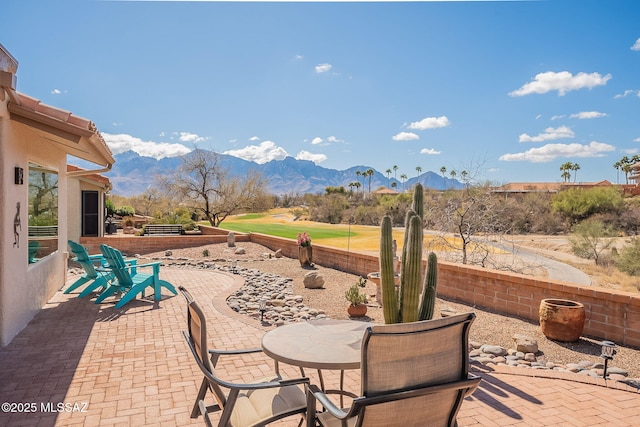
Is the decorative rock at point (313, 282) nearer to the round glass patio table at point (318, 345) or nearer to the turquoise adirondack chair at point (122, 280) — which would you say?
the turquoise adirondack chair at point (122, 280)

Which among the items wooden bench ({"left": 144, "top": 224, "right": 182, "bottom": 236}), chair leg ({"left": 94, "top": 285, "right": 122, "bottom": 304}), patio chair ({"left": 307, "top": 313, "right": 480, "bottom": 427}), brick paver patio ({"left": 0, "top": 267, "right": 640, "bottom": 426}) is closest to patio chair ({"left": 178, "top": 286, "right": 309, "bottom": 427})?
patio chair ({"left": 307, "top": 313, "right": 480, "bottom": 427})

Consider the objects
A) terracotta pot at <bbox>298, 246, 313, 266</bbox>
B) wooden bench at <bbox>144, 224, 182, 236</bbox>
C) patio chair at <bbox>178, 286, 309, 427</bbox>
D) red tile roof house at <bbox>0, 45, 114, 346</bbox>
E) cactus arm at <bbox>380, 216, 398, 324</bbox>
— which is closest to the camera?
patio chair at <bbox>178, 286, 309, 427</bbox>

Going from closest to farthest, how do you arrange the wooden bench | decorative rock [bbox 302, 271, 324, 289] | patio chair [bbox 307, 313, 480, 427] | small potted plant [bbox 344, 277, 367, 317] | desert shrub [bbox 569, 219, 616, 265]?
patio chair [bbox 307, 313, 480, 427] < small potted plant [bbox 344, 277, 367, 317] < decorative rock [bbox 302, 271, 324, 289] < desert shrub [bbox 569, 219, 616, 265] < the wooden bench

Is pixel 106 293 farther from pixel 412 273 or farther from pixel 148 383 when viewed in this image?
pixel 412 273

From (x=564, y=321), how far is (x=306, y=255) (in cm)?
852

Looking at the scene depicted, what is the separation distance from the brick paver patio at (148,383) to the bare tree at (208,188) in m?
27.5

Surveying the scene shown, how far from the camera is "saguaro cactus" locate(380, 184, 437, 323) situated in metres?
3.25

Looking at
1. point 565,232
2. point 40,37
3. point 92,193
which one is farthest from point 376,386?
point 565,232

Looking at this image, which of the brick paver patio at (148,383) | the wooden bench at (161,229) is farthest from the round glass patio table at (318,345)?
the wooden bench at (161,229)

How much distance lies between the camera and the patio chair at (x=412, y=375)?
181cm

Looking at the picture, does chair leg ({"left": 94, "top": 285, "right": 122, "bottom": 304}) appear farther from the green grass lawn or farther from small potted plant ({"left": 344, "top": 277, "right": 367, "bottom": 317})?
the green grass lawn

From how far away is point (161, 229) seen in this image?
22609 mm

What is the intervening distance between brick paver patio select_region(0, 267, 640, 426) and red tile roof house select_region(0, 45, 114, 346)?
59cm

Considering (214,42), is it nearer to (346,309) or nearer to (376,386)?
(346,309)
